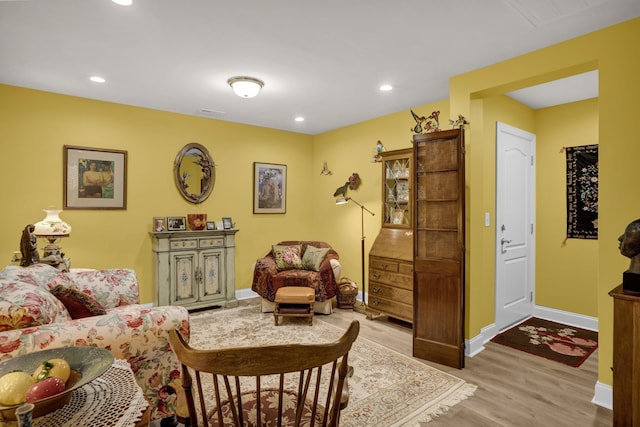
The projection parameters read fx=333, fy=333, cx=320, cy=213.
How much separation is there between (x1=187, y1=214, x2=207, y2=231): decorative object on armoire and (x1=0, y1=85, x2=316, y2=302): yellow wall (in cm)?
15

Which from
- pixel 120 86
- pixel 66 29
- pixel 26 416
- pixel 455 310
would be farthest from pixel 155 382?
pixel 120 86

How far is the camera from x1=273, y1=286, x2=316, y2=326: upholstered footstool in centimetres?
385

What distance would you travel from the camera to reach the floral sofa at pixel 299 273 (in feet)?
13.8

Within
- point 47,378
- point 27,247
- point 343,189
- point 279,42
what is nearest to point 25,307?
point 47,378

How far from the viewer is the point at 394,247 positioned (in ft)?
13.0

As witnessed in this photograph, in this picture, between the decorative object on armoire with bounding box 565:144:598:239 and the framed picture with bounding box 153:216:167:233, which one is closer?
the decorative object on armoire with bounding box 565:144:598:239

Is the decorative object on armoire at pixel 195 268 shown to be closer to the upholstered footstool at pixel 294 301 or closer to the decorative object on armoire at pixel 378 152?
the upholstered footstool at pixel 294 301

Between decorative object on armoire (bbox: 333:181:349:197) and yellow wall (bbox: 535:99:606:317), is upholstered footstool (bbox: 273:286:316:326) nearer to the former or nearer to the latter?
decorative object on armoire (bbox: 333:181:349:197)

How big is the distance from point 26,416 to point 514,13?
3002mm

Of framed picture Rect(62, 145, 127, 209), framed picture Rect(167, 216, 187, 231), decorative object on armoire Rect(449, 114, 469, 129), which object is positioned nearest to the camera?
decorative object on armoire Rect(449, 114, 469, 129)

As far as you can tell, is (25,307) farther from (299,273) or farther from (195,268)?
(299,273)

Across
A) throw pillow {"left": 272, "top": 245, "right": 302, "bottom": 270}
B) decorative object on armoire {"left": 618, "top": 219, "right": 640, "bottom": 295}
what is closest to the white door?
decorative object on armoire {"left": 618, "top": 219, "right": 640, "bottom": 295}

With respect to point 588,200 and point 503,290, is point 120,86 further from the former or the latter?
point 588,200

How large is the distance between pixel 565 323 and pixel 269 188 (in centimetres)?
435
